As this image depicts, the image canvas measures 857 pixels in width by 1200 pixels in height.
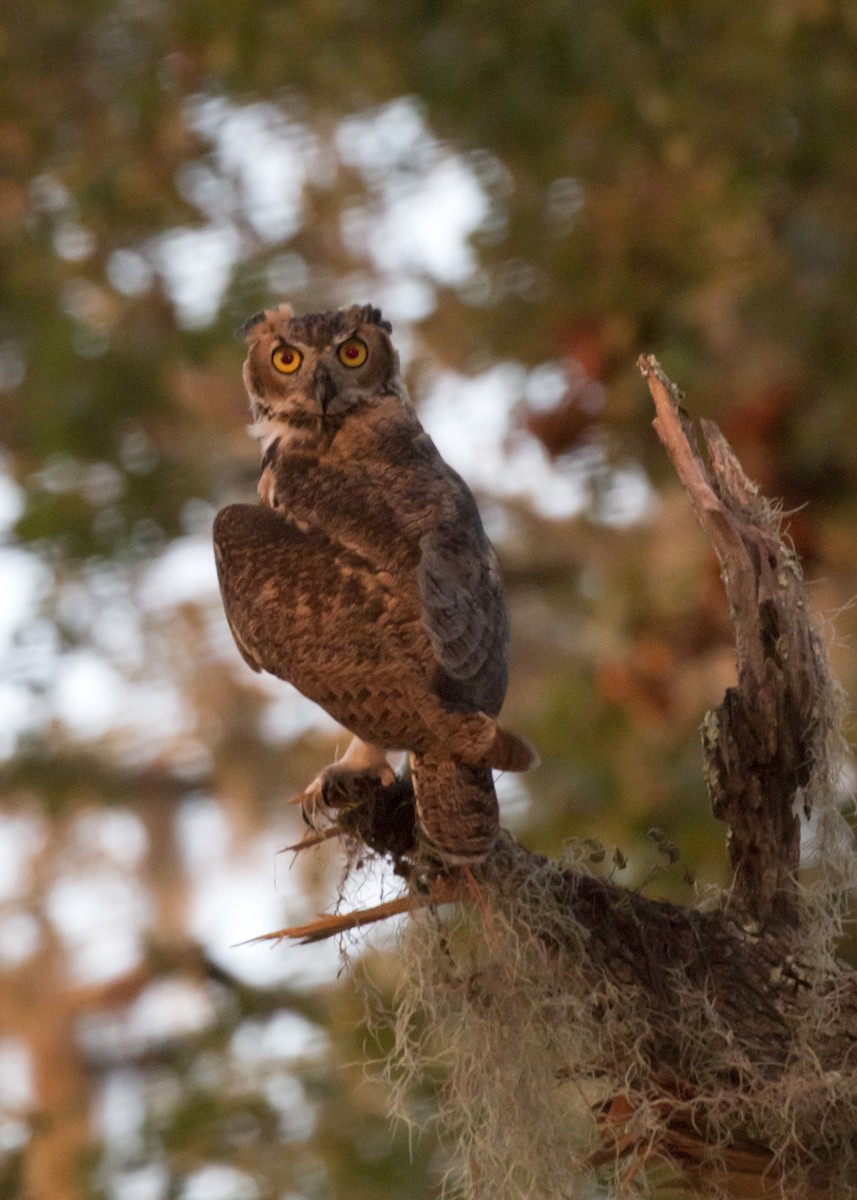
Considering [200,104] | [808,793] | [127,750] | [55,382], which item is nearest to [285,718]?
[127,750]

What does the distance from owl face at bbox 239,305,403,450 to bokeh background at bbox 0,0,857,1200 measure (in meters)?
2.10

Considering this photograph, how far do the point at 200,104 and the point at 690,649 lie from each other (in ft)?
8.11

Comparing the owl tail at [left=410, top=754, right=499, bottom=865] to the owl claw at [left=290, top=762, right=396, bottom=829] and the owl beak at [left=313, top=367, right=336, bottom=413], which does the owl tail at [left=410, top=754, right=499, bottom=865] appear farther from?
the owl beak at [left=313, top=367, right=336, bottom=413]

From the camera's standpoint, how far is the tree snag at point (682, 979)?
192cm

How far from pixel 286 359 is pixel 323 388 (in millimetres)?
141

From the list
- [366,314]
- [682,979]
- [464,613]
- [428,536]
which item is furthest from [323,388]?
[682,979]

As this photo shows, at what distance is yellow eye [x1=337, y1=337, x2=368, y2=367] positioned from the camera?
2438 mm

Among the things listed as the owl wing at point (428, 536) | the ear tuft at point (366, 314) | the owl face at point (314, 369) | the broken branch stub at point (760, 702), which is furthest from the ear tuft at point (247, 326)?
the broken branch stub at point (760, 702)

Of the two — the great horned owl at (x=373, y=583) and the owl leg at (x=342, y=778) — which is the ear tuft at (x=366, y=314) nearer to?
the great horned owl at (x=373, y=583)

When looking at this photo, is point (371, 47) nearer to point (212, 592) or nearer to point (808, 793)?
point (212, 592)

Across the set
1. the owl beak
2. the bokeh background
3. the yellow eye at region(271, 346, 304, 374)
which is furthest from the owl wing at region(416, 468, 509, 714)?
the bokeh background

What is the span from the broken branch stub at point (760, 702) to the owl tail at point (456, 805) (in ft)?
1.24

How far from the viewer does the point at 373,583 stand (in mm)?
1976

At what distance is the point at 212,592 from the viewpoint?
6320 mm
